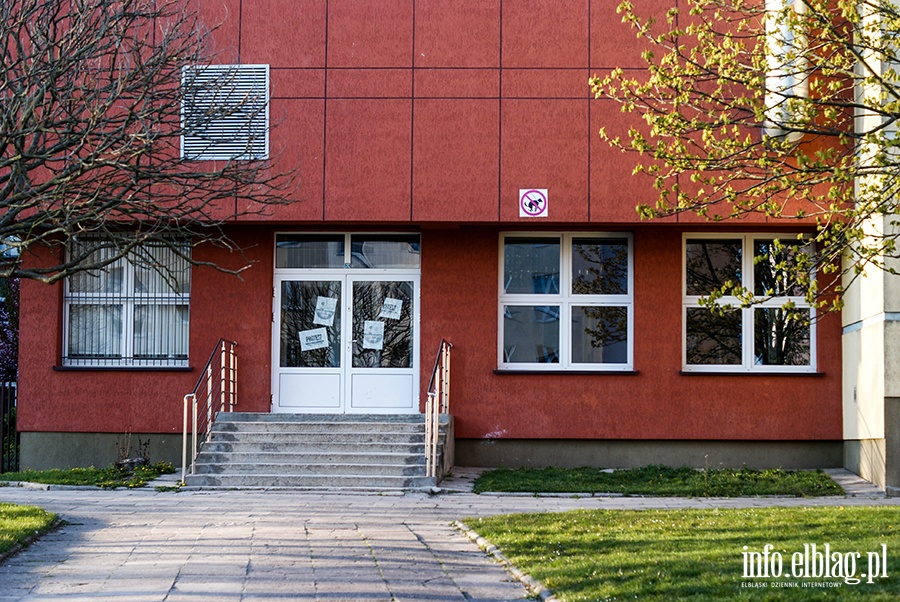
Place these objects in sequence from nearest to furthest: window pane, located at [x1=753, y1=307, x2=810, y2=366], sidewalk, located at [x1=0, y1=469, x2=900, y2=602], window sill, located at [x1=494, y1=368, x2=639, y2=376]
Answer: sidewalk, located at [x1=0, y1=469, x2=900, y2=602], window sill, located at [x1=494, y1=368, x2=639, y2=376], window pane, located at [x1=753, y1=307, x2=810, y2=366]

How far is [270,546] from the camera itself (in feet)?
31.8

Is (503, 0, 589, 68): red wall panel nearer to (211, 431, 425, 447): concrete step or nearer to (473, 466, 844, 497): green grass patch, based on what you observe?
(211, 431, 425, 447): concrete step

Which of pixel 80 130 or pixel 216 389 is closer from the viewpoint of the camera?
pixel 80 130

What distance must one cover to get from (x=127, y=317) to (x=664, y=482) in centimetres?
836

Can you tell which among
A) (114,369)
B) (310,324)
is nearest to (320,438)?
(310,324)

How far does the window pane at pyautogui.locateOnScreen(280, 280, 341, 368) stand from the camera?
1753 cm

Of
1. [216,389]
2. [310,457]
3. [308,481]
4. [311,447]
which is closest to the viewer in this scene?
[308,481]

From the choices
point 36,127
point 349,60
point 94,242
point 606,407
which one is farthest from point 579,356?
point 36,127

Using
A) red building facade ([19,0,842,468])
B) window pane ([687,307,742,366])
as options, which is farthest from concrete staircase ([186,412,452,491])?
window pane ([687,307,742,366])

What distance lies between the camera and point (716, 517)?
36.5ft

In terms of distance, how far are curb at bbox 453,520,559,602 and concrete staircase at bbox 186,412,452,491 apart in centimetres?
353

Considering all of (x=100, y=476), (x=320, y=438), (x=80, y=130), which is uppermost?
(x=80, y=130)

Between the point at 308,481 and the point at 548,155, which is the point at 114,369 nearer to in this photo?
the point at 308,481

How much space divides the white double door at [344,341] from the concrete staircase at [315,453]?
1086mm
